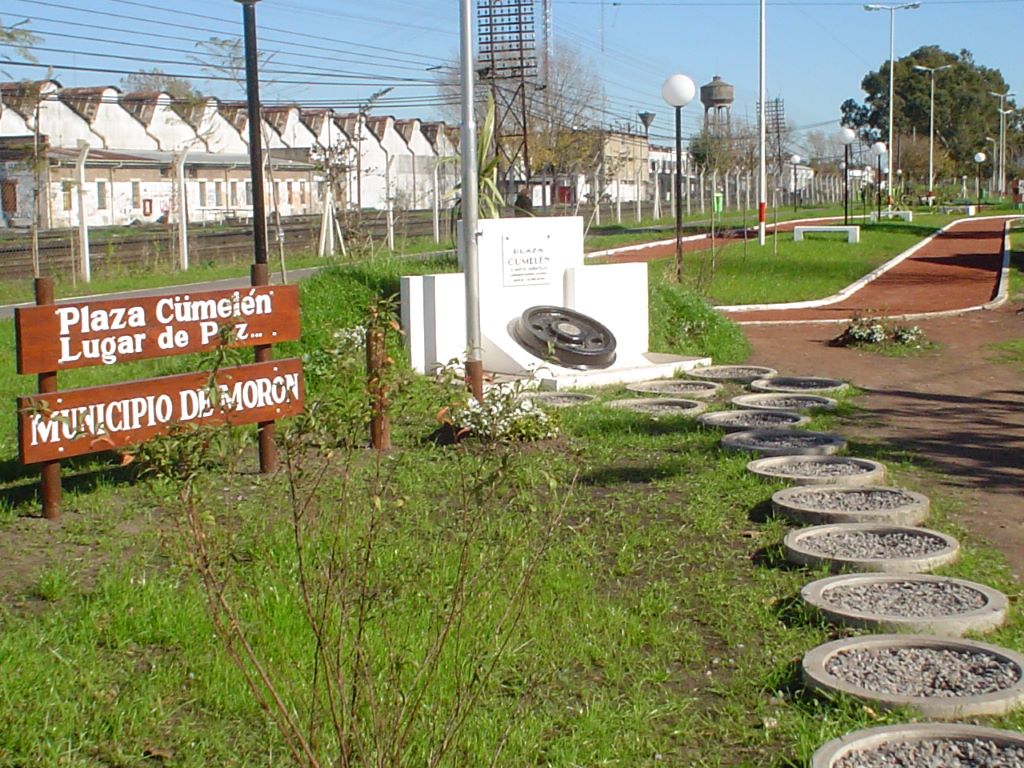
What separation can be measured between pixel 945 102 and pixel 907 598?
103951 millimetres

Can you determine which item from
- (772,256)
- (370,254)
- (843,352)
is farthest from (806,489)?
(772,256)

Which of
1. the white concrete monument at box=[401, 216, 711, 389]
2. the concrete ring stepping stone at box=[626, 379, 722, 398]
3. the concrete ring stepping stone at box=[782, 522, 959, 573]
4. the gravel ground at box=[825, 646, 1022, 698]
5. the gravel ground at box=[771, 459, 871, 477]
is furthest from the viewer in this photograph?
the white concrete monument at box=[401, 216, 711, 389]

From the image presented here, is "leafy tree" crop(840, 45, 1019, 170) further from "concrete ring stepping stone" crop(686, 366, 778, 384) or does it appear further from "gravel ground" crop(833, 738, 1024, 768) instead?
"gravel ground" crop(833, 738, 1024, 768)

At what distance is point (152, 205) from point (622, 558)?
44147mm

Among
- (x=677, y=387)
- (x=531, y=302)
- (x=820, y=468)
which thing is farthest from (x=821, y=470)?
(x=531, y=302)

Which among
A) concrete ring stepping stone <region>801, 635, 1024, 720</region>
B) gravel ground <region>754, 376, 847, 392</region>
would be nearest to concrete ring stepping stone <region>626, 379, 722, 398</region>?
gravel ground <region>754, 376, 847, 392</region>

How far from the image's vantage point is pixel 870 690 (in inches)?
181

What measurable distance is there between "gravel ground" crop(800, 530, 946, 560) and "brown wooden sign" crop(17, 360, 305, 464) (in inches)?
107

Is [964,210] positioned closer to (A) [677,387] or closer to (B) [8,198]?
(B) [8,198]

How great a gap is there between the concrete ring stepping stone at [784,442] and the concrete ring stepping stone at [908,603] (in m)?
2.61

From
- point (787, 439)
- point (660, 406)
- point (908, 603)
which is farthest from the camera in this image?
point (660, 406)

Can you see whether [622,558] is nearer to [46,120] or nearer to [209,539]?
[209,539]

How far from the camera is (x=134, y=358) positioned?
24.5 feet

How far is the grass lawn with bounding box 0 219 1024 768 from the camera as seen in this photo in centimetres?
387
